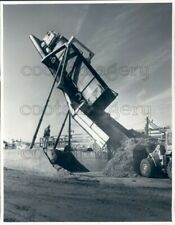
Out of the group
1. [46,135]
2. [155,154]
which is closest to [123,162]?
[155,154]

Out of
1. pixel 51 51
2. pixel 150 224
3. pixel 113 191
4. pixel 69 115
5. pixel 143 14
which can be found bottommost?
pixel 150 224

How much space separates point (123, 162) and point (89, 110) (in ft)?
2.10

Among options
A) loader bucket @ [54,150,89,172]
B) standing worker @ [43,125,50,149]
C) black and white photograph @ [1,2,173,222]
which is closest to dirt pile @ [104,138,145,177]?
black and white photograph @ [1,2,173,222]

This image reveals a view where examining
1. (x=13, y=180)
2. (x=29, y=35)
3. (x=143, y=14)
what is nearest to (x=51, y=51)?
(x=29, y=35)

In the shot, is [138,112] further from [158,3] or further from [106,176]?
[158,3]

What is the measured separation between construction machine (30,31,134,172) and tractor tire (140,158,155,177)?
313mm

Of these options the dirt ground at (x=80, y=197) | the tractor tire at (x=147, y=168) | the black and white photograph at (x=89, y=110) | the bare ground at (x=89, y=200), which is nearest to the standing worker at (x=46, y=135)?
the black and white photograph at (x=89, y=110)

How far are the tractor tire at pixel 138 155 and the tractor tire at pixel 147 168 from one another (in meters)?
0.04

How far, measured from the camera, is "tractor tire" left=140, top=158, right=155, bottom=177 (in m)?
4.06

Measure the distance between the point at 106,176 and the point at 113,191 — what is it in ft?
0.55

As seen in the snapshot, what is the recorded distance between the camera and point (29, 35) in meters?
4.12

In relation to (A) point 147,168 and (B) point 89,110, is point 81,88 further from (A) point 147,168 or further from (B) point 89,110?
(A) point 147,168

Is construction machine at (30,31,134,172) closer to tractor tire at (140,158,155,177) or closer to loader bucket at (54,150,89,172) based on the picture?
loader bucket at (54,150,89,172)

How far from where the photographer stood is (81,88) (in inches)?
163
